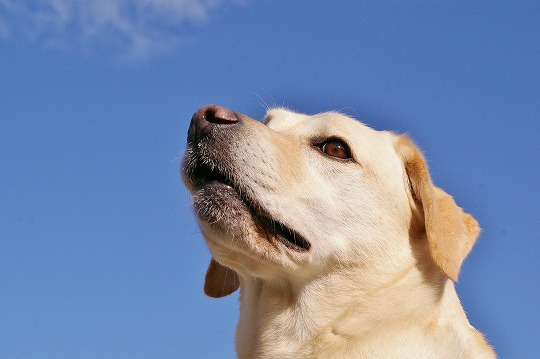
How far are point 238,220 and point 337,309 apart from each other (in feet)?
3.10

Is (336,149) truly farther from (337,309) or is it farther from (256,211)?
(337,309)

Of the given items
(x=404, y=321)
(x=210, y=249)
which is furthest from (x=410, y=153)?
(x=210, y=249)

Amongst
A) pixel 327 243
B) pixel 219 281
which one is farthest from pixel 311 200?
pixel 219 281

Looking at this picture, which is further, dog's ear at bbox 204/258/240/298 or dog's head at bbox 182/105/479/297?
dog's ear at bbox 204/258/240/298

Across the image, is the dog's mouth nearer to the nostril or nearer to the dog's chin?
the dog's chin

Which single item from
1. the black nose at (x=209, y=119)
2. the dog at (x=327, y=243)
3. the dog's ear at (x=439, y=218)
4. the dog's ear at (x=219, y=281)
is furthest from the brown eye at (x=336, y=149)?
the dog's ear at (x=219, y=281)

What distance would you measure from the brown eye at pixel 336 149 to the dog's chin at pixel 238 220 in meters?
0.81

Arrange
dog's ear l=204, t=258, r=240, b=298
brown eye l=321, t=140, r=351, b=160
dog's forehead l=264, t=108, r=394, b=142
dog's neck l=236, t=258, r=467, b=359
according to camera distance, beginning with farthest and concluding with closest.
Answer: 1. dog's ear l=204, t=258, r=240, b=298
2. dog's forehead l=264, t=108, r=394, b=142
3. brown eye l=321, t=140, r=351, b=160
4. dog's neck l=236, t=258, r=467, b=359

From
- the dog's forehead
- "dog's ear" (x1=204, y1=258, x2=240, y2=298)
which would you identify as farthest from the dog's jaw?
"dog's ear" (x1=204, y1=258, x2=240, y2=298)

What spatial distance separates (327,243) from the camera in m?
5.14

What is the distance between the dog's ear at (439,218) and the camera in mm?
5090

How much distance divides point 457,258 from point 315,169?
1.16 m

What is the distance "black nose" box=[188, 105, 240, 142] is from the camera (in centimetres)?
505

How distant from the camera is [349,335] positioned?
194 inches
